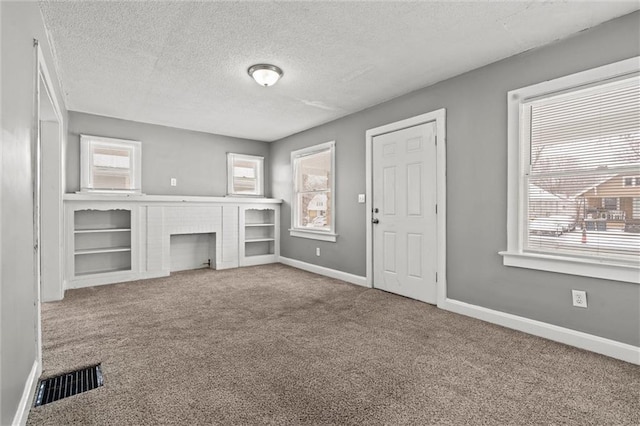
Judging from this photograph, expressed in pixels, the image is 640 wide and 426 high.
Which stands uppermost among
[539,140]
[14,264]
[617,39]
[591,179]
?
[617,39]

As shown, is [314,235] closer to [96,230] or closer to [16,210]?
[96,230]

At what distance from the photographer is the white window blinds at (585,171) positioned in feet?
7.58

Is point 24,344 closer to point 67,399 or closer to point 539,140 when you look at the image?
point 67,399

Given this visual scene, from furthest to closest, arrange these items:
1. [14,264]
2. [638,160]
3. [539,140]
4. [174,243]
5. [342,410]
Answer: [174,243]
[539,140]
[638,160]
[342,410]
[14,264]

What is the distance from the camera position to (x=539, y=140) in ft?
9.04

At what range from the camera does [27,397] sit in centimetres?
166

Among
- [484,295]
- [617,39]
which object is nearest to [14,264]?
[484,295]

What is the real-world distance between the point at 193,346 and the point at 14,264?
132 cm

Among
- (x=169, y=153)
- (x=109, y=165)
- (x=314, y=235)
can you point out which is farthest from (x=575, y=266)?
(x=109, y=165)

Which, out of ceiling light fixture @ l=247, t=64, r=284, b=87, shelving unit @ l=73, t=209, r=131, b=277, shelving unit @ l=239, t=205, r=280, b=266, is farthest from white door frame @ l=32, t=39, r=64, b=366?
shelving unit @ l=239, t=205, r=280, b=266

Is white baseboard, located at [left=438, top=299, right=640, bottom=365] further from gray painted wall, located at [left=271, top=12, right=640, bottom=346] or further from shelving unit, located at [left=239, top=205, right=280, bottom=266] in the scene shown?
shelving unit, located at [left=239, top=205, right=280, bottom=266]

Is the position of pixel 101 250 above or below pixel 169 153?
below

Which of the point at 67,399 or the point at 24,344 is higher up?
the point at 24,344

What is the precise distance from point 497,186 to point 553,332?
1.30m
